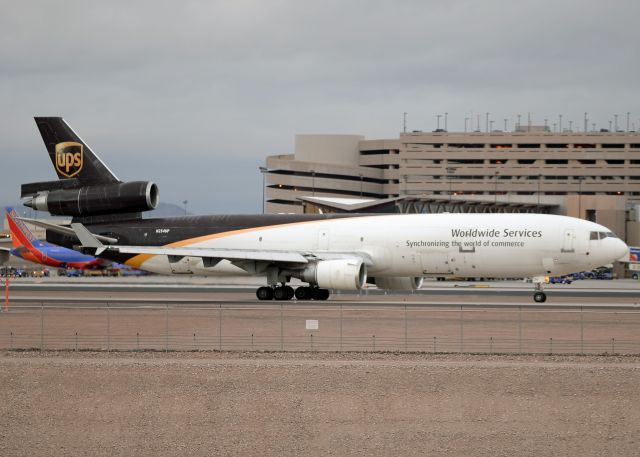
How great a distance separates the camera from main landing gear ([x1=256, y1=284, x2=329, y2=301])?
5597cm

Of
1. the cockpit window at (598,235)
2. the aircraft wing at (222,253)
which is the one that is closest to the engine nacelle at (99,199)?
the aircraft wing at (222,253)

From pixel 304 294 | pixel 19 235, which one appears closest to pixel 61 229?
pixel 304 294

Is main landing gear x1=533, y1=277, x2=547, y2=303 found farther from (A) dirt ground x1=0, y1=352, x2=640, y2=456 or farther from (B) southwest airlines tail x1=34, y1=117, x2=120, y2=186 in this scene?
(B) southwest airlines tail x1=34, y1=117, x2=120, y2=186

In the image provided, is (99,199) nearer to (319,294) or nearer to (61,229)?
(61,229)

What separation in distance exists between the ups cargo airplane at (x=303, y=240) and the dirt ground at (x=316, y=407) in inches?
885

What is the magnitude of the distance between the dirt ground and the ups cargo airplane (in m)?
22.5

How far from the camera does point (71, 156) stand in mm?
61156

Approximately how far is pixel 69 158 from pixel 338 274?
65.3ft

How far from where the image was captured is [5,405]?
28266 millimetres

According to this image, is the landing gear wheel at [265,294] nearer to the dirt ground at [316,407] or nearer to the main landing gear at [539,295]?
the main landing gear at [539,295]

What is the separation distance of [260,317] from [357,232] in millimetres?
14865

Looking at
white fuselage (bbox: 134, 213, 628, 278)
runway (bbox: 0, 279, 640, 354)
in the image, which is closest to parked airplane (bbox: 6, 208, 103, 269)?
runway (bbox: 0, 279, 640, 354)

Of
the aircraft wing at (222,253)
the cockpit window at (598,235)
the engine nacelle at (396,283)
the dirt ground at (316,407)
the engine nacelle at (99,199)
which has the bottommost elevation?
the dirt ground at (316,407)

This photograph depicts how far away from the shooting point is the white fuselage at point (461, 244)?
53.6 m
